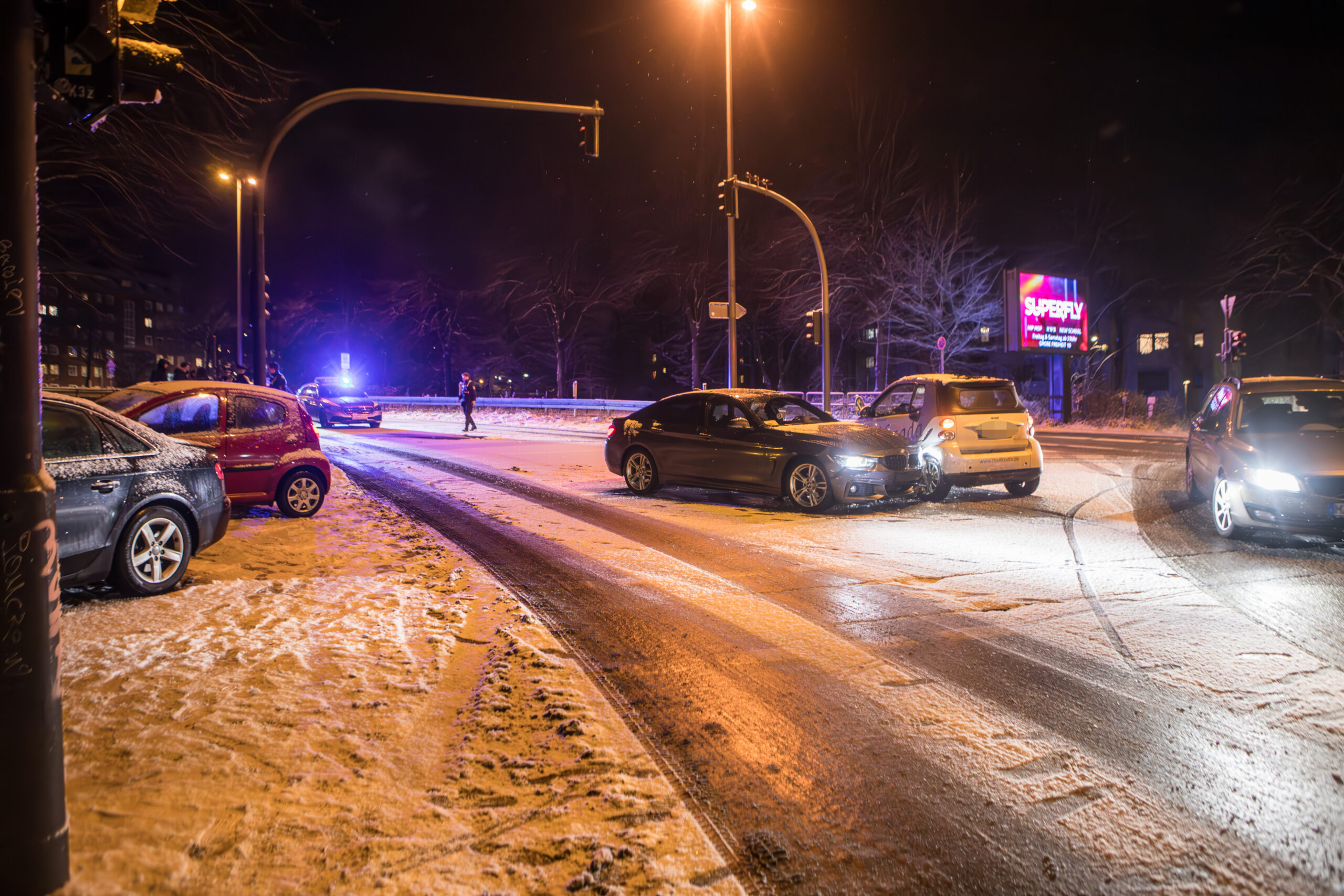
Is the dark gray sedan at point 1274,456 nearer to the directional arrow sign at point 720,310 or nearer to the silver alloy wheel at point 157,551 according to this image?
the silver alloy wheel at point 157,551

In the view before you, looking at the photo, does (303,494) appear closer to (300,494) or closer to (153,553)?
(300,494)

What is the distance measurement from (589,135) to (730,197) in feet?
19.0

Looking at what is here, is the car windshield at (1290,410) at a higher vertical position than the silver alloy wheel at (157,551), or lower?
higher

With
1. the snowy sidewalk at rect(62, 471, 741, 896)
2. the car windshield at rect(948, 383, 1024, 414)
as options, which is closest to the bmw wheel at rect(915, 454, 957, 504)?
the car windshield at rect(948, 383, 1024, 414)

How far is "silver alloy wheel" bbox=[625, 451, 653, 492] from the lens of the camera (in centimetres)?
1233

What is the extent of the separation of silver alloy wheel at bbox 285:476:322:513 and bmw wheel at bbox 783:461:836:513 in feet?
19.3

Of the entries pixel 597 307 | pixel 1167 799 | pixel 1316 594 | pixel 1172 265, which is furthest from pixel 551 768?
pixel 597 307

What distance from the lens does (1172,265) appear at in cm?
3822

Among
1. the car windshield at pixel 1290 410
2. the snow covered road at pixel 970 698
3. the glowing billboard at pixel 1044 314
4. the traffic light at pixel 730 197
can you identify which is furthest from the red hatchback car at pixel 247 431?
the glowing billboard at pixel 1044 314

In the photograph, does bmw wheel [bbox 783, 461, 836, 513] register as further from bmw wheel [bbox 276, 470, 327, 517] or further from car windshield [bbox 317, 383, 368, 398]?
car windshield [bbox 317, 383, 368, 398]

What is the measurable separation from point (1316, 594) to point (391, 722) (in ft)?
21.2

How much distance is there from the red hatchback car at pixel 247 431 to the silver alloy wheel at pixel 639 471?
169 inches

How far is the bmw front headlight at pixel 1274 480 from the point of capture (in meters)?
7.68

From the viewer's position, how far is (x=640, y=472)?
12430 mm
